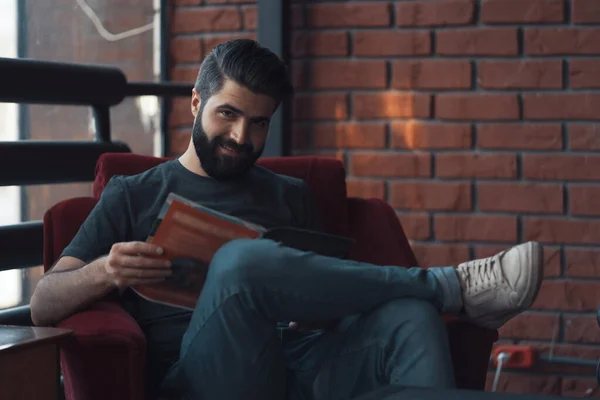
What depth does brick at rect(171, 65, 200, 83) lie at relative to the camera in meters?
2.85

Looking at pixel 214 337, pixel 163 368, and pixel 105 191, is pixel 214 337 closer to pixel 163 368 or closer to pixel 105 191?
pixel 163 368

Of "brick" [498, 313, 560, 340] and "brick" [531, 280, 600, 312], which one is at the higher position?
"brick" [531, 280, 600, 312]

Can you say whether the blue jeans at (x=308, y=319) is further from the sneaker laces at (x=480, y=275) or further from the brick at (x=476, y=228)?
the brick at (x=476, y=228)

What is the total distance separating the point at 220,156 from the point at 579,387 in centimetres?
140

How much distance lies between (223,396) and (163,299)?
255 mm

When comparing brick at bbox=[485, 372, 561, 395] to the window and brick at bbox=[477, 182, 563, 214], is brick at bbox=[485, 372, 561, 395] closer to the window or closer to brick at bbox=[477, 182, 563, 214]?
brick at bbox=[477, 182, 563, 214]

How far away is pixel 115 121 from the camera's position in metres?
2.81

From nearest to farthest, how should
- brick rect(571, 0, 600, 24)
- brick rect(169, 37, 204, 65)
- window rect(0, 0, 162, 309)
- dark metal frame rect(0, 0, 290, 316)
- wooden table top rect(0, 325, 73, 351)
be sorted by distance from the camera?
wooden table top rect(0, 325, 73, 351) < dark metal frame rect(0, 0, 290, 316) < window rect(0, 0, 162, 309) < brick rect(571, 0, 600, 24) < brick rect(169, 37, 204, 65)

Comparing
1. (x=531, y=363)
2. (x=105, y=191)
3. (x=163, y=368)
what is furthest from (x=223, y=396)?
(x=531, y=363)

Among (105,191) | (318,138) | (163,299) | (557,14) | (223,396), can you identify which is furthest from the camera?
(318,138)

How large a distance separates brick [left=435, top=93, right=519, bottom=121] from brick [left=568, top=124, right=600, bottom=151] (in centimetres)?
17

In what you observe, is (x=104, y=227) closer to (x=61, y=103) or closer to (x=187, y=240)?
(x=187, y=240)

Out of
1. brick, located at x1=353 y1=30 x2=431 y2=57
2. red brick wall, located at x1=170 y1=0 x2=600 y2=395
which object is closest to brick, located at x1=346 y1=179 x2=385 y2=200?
red brick wall, located at x1=170 y1=0 x2=600 y2=395

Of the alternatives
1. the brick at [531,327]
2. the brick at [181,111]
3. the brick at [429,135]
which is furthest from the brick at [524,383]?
the brick at [181,111]
